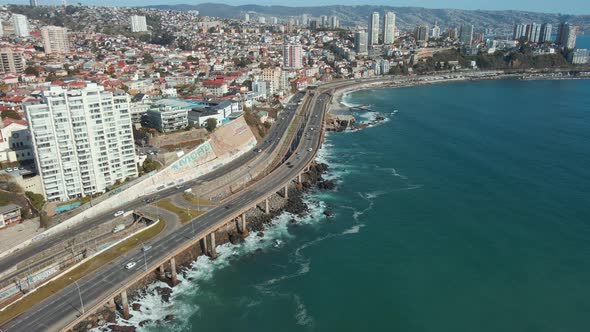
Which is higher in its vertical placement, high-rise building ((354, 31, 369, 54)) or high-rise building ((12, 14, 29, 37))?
high-rise building ((12, 14, 29, 37))

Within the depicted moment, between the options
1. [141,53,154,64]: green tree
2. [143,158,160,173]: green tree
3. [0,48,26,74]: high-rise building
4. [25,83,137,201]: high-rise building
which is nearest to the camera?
[25,83,137,201]: high-rise building

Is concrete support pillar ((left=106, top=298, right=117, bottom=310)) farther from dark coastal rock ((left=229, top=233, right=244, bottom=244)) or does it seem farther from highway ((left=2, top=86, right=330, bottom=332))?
dark coastal rock ((left=229, top=233, right=244, bottom=244))

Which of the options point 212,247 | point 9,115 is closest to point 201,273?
point 212,247

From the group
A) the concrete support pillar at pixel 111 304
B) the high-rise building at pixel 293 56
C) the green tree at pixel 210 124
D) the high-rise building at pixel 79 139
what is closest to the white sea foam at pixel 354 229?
the concrete support pillar at pixel 111 304

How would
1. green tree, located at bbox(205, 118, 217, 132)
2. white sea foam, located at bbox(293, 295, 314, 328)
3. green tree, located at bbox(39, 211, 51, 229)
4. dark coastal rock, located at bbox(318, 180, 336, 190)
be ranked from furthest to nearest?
green tree, located at bbox(205, 118, 217, 132), dark coastal rock, located at bbox(318, 180, 336, 190), green tree, located at bbox(39, 211, 51, 229), white sea foam, located at bbox(293, 295, 314, 328)

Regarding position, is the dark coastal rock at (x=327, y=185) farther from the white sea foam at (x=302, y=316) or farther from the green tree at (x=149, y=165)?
the white sea foam at (x=302, y=316)

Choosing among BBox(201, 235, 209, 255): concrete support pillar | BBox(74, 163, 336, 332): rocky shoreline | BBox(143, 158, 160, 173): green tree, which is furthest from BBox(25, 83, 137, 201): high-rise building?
BBox(74, 163, 336, 332): rocky shoreline

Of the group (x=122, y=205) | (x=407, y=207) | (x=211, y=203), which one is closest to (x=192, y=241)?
(x=211, y=203)

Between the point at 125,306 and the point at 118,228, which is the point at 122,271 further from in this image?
the point at 118,228
